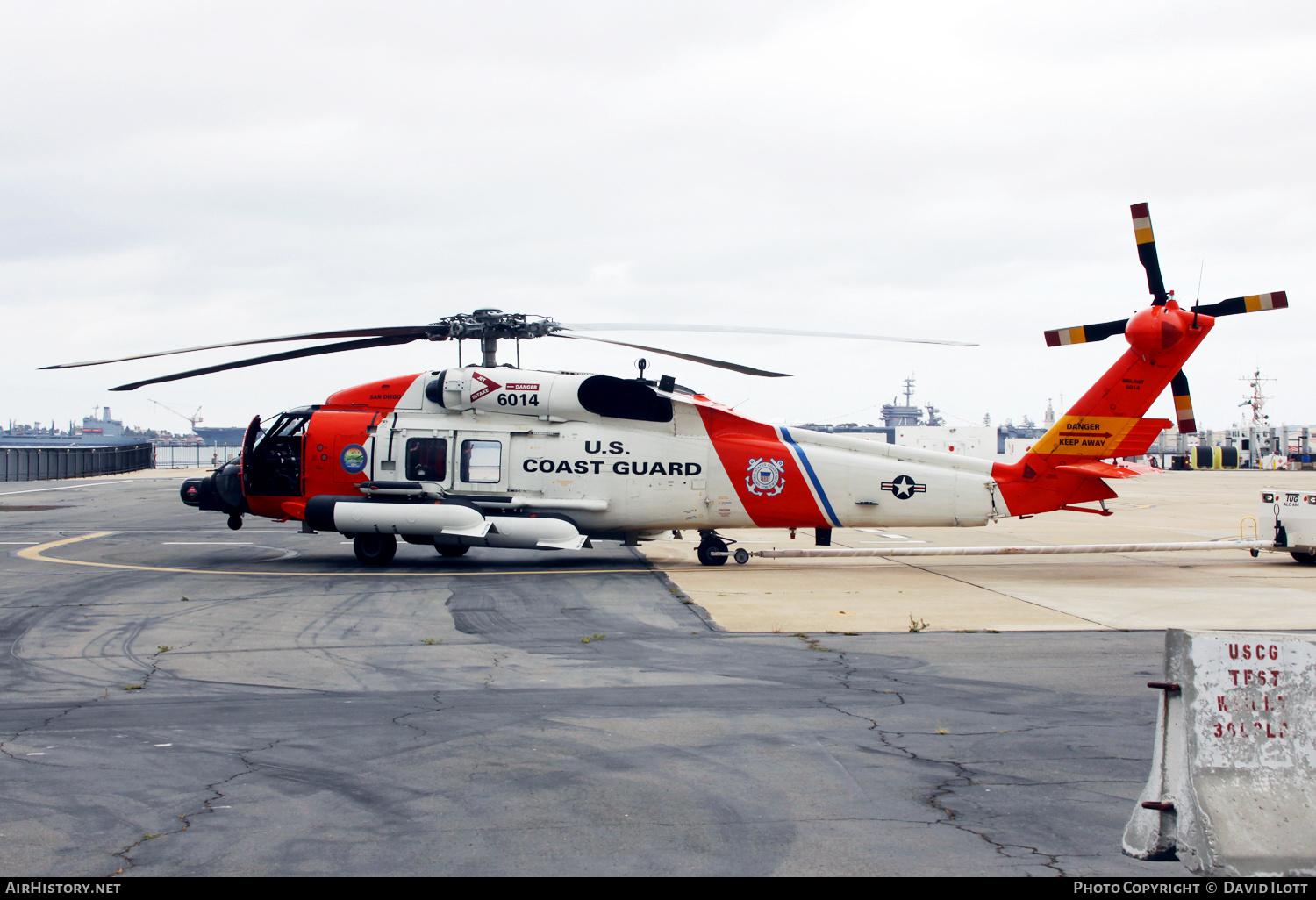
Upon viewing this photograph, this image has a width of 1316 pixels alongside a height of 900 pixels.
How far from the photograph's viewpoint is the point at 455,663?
9172mm

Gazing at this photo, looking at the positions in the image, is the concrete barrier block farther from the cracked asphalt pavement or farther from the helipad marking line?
the helipad marking line

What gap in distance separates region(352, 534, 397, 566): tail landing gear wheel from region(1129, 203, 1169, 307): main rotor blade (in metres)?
13.4

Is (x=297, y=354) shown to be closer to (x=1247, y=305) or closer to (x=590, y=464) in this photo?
(x=590, y=464)

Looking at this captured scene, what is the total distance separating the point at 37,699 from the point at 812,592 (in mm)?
9469

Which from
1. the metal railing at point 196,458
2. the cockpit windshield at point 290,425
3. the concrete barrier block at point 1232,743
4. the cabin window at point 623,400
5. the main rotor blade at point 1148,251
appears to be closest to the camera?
the concrete barrier block at point 1232,743

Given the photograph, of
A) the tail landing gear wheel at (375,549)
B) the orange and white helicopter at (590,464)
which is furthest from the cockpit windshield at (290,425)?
the tail landing gear wheel at (375,549)

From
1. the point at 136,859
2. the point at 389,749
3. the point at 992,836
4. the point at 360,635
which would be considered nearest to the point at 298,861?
the point at 136,859

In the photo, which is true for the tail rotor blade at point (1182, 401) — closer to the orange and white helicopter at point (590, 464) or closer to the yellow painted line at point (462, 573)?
the orange and white helicopter at point (590, 464)

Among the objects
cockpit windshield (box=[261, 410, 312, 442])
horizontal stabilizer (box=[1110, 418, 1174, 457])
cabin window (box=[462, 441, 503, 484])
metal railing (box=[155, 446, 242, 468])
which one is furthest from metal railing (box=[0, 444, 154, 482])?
Result: horizontal stabilizer (box=[1110, 418, 1174, 457])

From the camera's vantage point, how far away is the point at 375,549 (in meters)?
16.9

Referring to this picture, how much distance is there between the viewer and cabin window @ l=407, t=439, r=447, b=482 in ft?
55.2

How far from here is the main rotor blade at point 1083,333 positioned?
15.3m

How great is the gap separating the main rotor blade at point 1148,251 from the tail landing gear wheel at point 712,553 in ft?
27.0

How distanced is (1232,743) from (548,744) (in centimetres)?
413
